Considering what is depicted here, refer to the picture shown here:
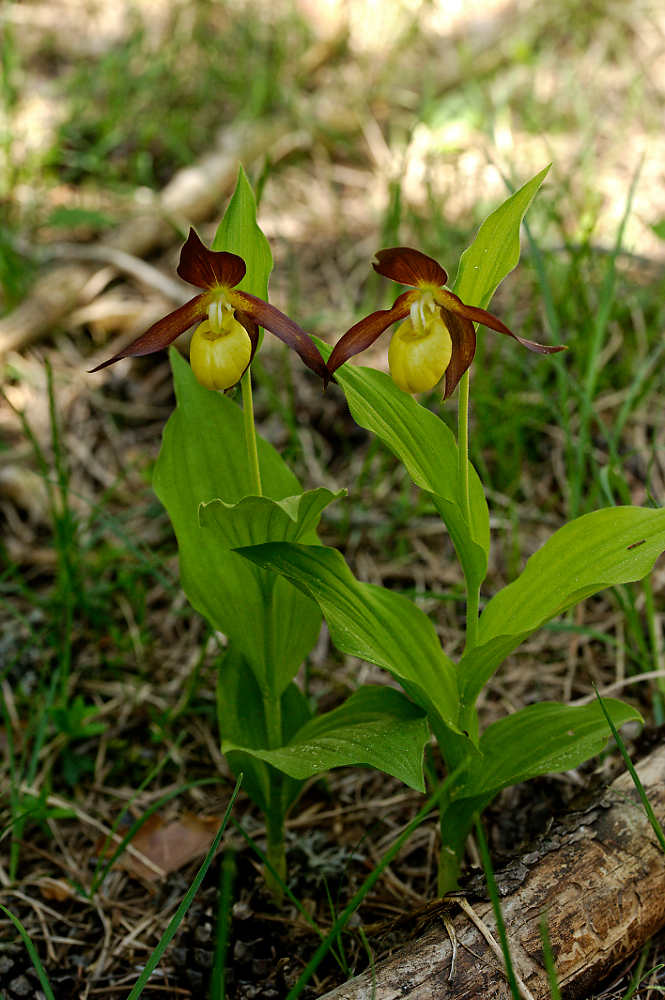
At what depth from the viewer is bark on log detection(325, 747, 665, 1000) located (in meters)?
1.05

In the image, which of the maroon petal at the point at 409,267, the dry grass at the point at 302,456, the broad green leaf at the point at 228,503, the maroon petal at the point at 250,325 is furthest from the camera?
the dry grass at the point at 302,456

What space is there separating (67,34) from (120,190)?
157 centimetres

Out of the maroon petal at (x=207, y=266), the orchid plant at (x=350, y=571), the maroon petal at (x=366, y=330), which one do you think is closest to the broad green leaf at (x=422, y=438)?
the orchid plant at (x=350, y=571)

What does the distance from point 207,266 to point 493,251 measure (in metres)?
0.39

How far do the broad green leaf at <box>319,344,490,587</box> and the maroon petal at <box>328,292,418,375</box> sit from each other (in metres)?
0.10

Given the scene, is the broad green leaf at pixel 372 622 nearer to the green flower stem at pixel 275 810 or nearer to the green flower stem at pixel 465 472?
the green flower stem at pixel 465 472

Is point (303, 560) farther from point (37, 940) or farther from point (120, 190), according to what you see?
point (120, 190)

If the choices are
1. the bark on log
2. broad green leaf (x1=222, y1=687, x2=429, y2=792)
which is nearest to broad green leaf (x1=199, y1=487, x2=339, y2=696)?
broad green leaf (x1=222, y1=687, x2=429, y2=792)

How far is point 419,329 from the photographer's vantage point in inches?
42.5

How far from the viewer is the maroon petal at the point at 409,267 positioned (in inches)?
40.2

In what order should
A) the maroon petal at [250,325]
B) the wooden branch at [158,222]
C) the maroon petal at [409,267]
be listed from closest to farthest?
the maroon petal at [409,267] → the maroon petal at [250,325] → the wooden branch at [158,222]

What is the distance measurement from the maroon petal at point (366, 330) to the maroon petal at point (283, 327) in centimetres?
3

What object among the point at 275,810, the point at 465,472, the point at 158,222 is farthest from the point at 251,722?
the point at 158,222

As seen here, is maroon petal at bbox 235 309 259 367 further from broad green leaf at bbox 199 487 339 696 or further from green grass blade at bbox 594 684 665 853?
green grass blade at bbox 594 684 665 853
